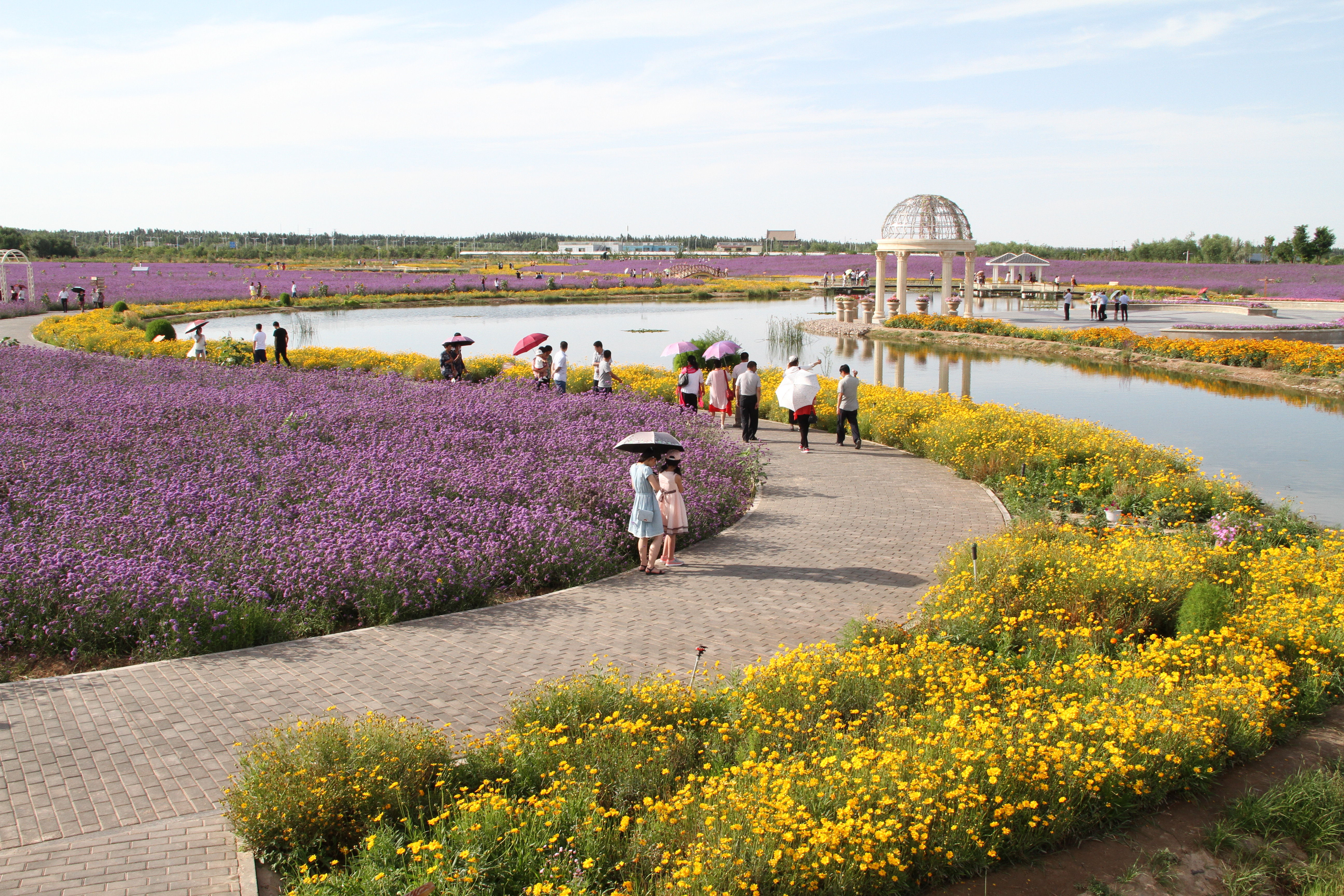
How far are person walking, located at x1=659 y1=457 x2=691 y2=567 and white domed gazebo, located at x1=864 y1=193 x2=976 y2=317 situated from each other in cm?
3514

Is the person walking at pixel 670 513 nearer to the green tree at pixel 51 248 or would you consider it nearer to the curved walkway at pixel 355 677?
the curved walkway at pixel 355 677

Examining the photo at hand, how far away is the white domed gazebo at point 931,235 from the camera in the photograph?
43.4 meters

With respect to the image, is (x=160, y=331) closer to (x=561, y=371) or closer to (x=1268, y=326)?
(x=561, y=371)

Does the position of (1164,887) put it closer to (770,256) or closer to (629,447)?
(629,447)

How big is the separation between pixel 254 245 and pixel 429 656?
186926 millimetres

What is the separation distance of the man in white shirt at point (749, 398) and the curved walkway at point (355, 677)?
486 centimetres

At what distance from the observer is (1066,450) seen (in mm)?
14750

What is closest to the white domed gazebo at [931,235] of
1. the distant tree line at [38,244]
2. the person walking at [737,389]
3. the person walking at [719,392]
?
the person walking at [737,389]

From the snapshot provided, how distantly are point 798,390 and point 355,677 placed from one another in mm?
11104

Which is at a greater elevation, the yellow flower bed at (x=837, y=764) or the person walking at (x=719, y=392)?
the person walking at (x=719, y=392)

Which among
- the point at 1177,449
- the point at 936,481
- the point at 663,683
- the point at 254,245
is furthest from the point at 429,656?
the point at 254,245

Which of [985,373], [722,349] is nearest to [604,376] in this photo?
[722,349]

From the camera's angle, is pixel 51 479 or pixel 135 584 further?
pixel 51 479

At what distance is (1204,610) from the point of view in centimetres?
815
